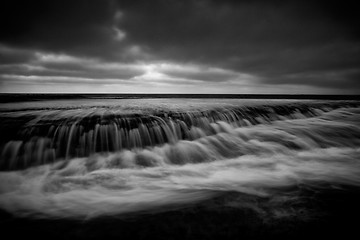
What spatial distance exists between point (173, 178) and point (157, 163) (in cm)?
99

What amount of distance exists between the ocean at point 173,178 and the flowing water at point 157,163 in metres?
0.03

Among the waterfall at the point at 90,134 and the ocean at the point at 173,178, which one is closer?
the ocean at the point at 173,178

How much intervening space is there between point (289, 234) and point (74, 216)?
328 cm

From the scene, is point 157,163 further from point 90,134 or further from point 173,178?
point 90,134

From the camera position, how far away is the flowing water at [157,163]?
3797 millimetres

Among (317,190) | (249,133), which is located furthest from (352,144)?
(317,190)

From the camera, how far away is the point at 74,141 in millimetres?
6137

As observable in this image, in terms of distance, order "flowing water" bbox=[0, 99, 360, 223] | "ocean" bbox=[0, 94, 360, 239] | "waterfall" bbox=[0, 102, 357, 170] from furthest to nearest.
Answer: "waterfall" bbox=[0, 102, 357, 170]
"flowing water" bbox=[0, 99, 360, 223]
"ocean" bbox=[0, 94, 360, 239]

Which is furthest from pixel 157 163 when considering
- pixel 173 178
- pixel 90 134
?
pixel 90 134

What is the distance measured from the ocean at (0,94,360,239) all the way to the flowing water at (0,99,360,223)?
0.09 ft

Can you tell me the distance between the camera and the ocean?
9.50ft

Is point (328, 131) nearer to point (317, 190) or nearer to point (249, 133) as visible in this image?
point (249, 133)

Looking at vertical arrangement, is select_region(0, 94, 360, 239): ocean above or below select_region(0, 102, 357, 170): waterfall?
below

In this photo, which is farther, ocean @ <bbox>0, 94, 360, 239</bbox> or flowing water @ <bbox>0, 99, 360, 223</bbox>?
flowing water @ <bbox>0, 99, 360, 223</bbox>
